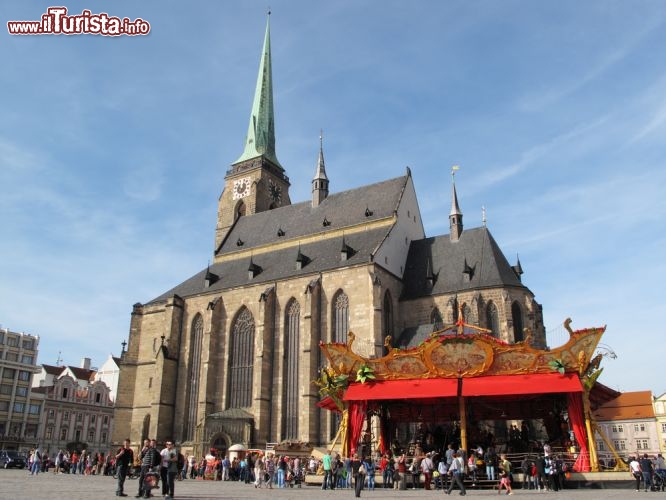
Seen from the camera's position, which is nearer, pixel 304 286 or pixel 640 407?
pixel 304 286

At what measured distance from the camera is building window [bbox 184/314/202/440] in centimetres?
3674

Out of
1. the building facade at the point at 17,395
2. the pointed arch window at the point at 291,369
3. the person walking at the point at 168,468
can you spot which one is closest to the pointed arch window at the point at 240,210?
the pointed arch window at the point at 291,369

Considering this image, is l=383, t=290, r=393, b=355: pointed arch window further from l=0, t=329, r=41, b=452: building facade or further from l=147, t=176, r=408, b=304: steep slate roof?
l=0, t=329, r=41, b=452: building facade

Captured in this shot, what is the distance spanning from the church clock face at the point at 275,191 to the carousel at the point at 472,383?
2997 cm

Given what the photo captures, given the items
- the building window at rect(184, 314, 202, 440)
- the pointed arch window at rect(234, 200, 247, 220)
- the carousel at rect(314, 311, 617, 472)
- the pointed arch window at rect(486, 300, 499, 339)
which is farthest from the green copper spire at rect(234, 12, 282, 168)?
the carousel at rect(314, 311, 617, 472)

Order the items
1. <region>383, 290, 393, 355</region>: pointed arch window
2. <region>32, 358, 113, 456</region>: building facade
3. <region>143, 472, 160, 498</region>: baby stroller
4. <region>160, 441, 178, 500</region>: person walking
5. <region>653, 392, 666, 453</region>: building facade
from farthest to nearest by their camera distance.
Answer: <region>32, 358, 113, 456</region>: building facade, <region>653, 392, 666, 453</region>: building facade, <region>383, 290, 393, 355</region>: pointed arch window, <region>160, 441, 178, 500</region>: person walking, <region>143, 472, 160, 498</region>: baby stroller

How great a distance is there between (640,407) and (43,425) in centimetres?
5975

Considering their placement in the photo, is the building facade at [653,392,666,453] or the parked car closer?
the parked car

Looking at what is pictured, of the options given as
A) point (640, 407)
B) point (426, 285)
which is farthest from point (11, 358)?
point (640, 407)

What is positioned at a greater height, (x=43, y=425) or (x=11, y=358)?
(x=11, y=358)

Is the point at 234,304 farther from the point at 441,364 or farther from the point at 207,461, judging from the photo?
the point at 441,364

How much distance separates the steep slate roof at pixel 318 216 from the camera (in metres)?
38.8

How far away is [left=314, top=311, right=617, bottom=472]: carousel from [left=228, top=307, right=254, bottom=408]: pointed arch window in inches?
531

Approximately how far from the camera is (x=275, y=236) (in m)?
42.2
